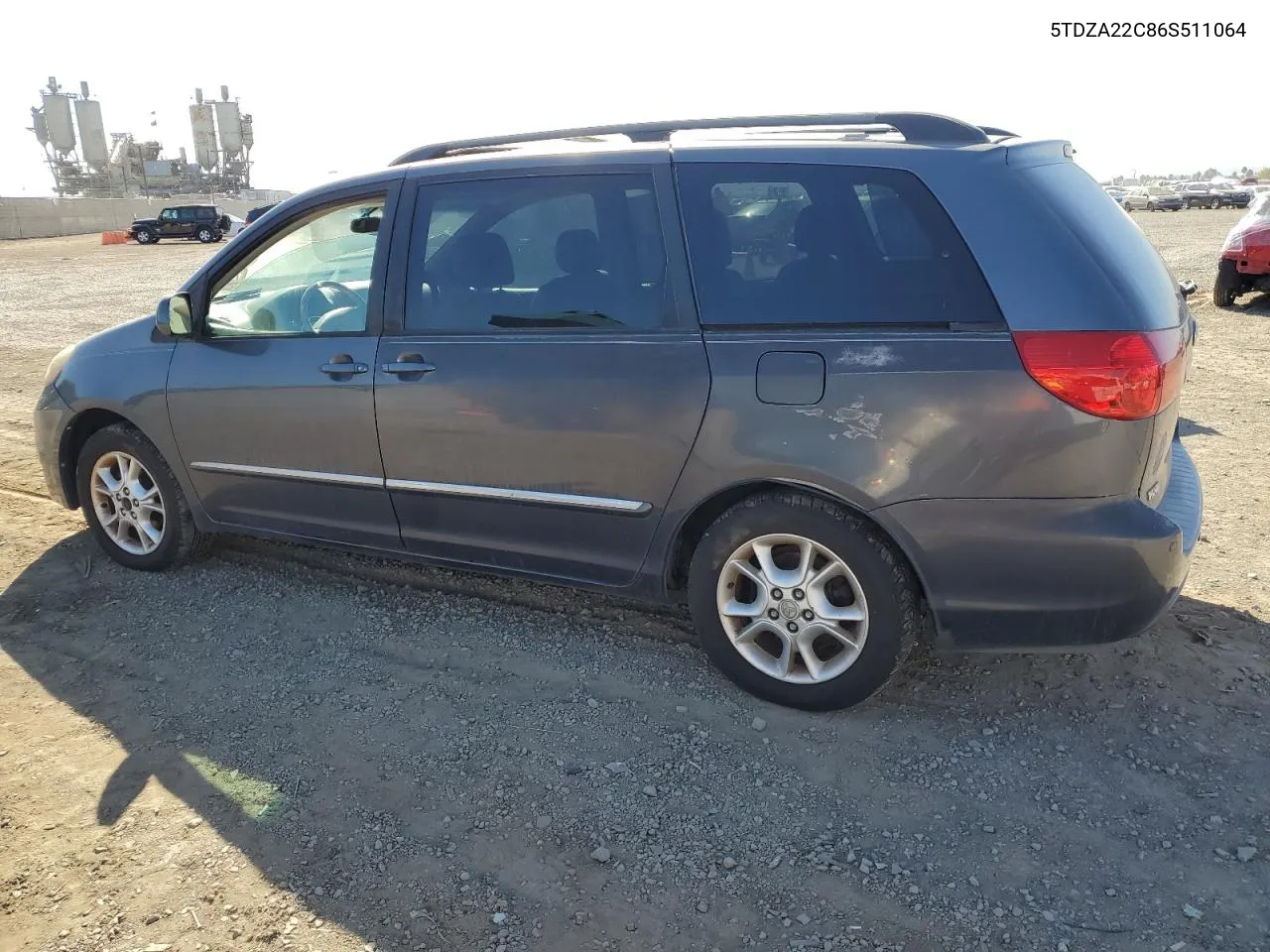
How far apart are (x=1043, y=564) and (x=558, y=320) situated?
1819 mm

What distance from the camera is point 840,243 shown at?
321 centimetres

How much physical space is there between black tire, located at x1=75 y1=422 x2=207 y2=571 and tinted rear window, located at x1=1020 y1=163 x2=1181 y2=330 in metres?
3.84

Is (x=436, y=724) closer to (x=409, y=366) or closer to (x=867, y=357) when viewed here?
(x=409, y=366)

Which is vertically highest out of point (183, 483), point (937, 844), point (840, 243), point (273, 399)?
point (840, 243)

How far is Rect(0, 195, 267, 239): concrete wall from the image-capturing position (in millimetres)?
44156

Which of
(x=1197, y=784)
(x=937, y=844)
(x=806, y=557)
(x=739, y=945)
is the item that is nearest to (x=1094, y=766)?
(x=1197, y=784)

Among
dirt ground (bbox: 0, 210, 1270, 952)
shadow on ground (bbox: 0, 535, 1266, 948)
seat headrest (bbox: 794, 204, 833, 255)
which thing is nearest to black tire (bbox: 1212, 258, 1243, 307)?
dirt ground (bbox: 0, 210, 1270, 952)

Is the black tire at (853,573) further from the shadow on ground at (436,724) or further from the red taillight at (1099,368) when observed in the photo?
the red taillight at (1099,368)

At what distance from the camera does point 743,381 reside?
10.7ft

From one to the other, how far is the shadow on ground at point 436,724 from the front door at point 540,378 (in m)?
0.49

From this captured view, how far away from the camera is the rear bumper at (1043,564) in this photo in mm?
2955

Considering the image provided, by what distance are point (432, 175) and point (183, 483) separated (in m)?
1.88

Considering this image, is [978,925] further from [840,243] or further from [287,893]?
[840,243]

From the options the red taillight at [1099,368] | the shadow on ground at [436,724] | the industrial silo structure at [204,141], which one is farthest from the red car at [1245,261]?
A: the industrial silo structure at [204,141]
